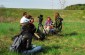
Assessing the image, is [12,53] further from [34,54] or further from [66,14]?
[66,14]

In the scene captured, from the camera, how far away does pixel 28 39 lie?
13.2m

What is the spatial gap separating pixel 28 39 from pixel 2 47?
2.08 metres

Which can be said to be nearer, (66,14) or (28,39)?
(28,39)

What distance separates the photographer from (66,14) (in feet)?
183

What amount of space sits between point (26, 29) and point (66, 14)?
139 ft

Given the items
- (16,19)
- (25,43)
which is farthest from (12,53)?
(16,19)

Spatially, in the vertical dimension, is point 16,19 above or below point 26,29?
below

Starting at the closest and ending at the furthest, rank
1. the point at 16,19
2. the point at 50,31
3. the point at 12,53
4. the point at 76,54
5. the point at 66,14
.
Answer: the point at 12,53 < the point at 76,54 < the point at 50,31 < the point at 16,19 < the point at 66,14

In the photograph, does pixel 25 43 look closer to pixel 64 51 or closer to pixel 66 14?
pixel 64 51

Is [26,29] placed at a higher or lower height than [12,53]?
higher

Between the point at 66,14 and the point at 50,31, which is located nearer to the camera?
the point at 50,31

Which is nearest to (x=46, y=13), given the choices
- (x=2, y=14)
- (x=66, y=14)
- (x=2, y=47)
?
(x=66, y=14)

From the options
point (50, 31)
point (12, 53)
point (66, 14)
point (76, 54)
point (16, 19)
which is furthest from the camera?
point (66, 14)

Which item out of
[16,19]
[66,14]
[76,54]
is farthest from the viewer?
[66,14]
